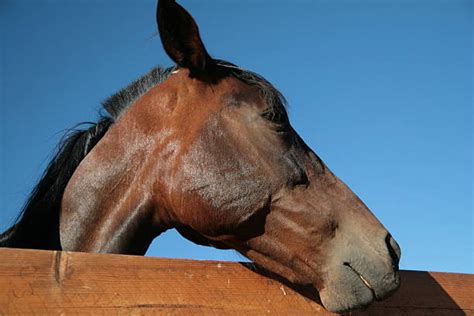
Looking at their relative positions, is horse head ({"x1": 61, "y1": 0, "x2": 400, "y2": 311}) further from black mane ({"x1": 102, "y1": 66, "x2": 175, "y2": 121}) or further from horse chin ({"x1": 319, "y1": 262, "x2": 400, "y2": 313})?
black mane ({"x1": 102, "y1": 66, "x2": 175, "y2": 121})

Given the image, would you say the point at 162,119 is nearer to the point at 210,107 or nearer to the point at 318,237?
the point at 210,107

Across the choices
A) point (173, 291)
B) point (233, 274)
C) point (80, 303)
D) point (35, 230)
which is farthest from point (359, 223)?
point (35, 230)

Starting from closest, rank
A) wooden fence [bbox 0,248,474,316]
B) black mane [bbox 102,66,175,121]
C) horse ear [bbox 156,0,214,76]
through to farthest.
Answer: wooden fence [bbox 0,248,474,316] → horse ear [bbox 156,0,214,76] → black mane [bbox 102,66,175,121]

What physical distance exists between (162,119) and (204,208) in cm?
72

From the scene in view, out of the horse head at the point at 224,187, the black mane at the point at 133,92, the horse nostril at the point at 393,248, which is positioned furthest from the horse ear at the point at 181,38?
the horse nostril at the point at 393,248

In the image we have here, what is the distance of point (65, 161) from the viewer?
149 inches

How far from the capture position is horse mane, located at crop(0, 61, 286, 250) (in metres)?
3.45

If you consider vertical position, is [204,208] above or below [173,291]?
above

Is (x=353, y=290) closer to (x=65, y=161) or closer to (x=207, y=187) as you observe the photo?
(x=207, y=187)

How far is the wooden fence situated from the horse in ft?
0.98

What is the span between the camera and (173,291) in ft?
7.20

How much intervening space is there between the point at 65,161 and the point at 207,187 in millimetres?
1279

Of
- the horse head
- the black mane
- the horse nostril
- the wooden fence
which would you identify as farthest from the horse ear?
the horse nostril

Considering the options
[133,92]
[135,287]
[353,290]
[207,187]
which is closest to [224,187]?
[207,187]
